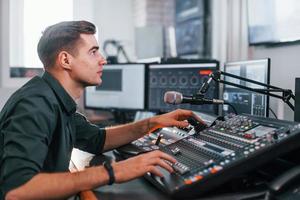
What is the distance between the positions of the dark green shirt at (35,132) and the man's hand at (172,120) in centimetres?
31

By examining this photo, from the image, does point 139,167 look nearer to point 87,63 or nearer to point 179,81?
point 87,63

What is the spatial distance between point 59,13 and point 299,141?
2.29m

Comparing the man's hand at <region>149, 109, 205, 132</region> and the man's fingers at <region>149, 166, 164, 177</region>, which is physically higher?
the man's hand at <region>149, 109, 205, 132</region>

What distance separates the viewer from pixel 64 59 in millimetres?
1200

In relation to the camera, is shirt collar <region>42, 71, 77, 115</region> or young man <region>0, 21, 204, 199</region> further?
shirt collar <region>42, 71, 77, 115</region>

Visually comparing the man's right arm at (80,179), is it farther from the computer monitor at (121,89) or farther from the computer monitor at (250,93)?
the computer monitor at (121,89)

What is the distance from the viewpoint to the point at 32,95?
3.29ft

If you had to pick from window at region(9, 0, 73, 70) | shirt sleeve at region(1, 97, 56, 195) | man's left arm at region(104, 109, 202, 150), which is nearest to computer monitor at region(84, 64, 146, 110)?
window at region(9, 0, 73, 70)

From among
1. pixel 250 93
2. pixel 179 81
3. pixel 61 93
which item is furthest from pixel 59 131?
pixel 179 81

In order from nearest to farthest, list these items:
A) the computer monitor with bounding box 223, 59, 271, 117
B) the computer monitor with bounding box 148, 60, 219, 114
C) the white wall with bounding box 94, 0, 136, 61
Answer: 1. the computer monitor with bounding box 223, 59, 271, 117
2. the computer monitor with bounding box 148, 60, 219, 114
3. the white wall with bounding box 94, 0, 136, 61

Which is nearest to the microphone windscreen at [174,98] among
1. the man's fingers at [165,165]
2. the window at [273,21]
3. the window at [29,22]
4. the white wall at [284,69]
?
the man's fingers at [165,165]

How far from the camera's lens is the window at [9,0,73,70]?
253cm

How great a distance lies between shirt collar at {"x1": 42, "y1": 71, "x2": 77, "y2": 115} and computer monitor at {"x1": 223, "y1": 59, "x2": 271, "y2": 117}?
81cm

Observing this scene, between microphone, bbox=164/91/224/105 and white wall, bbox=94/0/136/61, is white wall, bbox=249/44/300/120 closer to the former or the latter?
microphone, bbox=164/91/224/105
